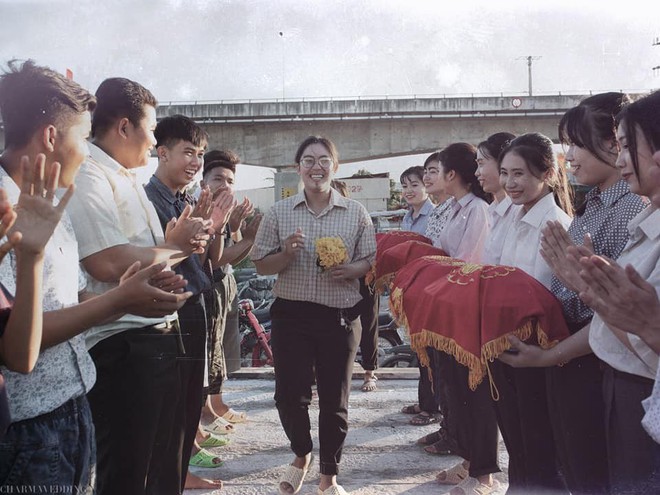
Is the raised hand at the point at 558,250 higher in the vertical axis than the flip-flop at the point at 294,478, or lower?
higher

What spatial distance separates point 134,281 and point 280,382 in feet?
6.32

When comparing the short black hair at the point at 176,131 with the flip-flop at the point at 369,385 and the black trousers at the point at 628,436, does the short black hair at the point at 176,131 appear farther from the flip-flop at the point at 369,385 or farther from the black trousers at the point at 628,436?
the flip-flop at the point at 369,385

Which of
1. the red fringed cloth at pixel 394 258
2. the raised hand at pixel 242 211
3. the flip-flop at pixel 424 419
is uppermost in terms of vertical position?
the raised hand at pixel 242 211

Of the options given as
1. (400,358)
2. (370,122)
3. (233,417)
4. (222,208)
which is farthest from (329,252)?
(370,122)

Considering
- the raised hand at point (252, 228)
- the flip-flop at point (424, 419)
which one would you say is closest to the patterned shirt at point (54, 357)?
the raised hand at point (252, 228)

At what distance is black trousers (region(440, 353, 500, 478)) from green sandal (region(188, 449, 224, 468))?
149 centimetres

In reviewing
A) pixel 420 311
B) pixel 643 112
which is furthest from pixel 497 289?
pixel 643 112

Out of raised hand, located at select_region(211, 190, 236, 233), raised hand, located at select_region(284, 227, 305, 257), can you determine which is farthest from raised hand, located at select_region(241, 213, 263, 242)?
raised hand, located at select_region(211, 190, 236, 233)

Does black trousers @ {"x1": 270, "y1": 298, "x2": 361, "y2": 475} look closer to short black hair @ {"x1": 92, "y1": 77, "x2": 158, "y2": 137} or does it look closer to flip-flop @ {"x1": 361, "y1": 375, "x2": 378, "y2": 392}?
short black hair @ {"x1": 92, "y1": 77, "x2": 158, "y2": 137}

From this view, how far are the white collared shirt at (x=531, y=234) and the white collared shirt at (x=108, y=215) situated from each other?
60.5 inches

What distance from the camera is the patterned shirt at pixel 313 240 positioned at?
11.5 ft

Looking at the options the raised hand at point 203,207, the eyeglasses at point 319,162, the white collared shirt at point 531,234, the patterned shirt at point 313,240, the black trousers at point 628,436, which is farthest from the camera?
the eyeglasses at point 319,162

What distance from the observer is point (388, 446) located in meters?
4.12

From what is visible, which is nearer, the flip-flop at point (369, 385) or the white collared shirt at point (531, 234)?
the white collared shirt at point (531, 234)
